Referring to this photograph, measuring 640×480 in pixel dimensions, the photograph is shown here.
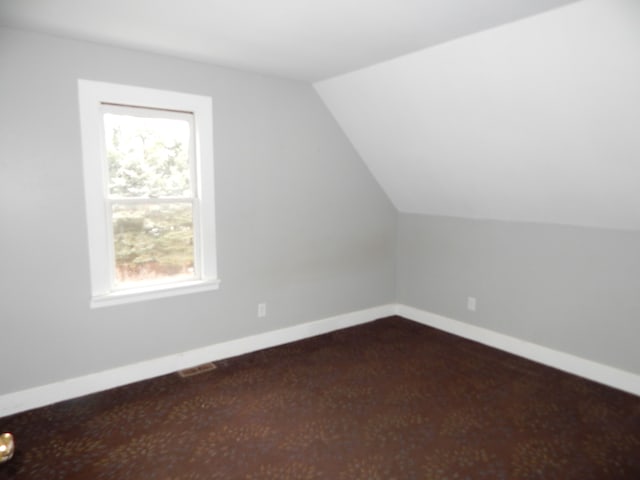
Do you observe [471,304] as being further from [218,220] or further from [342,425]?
[218,220]

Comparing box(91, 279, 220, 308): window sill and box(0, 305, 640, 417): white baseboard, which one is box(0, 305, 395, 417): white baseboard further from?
box(91, 279, 220, 308): window sill

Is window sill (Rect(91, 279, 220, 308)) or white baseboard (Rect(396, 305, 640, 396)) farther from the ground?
window sill (Rect(91, 279, 220, 308))

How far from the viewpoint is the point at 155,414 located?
2.64 metres

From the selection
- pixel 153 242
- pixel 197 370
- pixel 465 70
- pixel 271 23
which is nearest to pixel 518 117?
pixel 465 70

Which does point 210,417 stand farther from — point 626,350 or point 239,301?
point 626,350

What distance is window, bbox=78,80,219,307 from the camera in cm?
280

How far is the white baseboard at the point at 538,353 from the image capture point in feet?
9.87

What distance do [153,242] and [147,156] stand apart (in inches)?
24.6

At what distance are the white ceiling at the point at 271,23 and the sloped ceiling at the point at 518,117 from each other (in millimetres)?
200

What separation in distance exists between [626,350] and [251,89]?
11.2ft

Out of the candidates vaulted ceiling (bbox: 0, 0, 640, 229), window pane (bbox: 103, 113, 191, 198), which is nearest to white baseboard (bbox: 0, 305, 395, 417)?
window pane (bbox: 103, 113, 191, 198)

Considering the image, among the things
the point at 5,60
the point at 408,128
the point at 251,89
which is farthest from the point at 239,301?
the point at 5,60

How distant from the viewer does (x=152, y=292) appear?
3061 millimetres

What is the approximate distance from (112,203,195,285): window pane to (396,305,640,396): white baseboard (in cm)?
245
